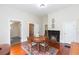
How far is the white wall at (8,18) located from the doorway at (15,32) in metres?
0.04

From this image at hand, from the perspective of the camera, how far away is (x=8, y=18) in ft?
4.03

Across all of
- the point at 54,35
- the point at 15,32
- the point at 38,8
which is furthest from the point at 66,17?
the point at 15,32

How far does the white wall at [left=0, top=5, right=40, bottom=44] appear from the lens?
4.00 feet

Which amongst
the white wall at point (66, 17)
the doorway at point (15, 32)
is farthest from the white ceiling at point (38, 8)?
the doorway at point (15, 32)

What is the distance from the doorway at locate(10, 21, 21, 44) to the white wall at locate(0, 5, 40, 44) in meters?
0.04

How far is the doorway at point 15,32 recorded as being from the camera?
1.24 metres

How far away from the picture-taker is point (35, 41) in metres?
1.34

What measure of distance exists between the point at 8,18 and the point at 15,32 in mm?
207

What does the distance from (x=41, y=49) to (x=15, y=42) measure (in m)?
0.38

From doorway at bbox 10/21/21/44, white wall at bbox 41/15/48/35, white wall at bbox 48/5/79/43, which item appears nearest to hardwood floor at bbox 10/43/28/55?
doorway at bbox 10/21/21/44

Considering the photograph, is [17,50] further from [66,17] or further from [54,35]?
[66,17]
